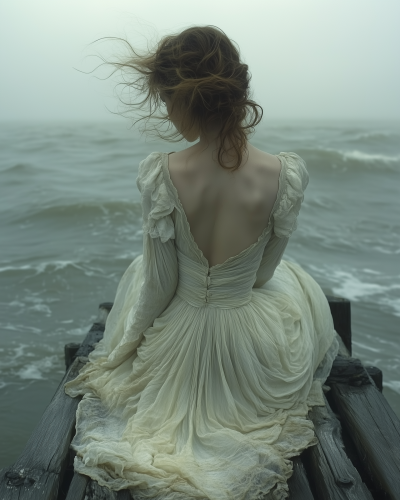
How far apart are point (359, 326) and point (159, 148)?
12.0 m

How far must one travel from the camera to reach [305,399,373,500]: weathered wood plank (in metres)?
1.79

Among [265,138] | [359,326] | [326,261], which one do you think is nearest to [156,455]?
[359,326]

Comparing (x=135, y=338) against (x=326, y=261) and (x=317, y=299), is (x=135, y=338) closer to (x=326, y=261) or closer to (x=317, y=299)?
(x=317, y=299)

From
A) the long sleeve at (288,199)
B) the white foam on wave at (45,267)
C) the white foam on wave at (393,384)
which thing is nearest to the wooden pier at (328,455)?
the long sleeve at (288,199)

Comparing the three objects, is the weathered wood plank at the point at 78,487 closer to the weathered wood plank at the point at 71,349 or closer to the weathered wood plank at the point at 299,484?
the weathered wood plank at the point at 299,484

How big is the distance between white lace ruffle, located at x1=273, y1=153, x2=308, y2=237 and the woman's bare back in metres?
0.04

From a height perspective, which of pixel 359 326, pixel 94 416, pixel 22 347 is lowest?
pixel 22 347

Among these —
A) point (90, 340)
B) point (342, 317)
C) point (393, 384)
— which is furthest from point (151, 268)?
point (393, 384)

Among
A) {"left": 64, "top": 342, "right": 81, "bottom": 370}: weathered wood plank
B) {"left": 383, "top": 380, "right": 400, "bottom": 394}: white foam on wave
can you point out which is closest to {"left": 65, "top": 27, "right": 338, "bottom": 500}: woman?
{"left": 64, "top": 342, "right": 81, "bottom": 370}: weathered wood plank

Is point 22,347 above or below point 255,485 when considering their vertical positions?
below

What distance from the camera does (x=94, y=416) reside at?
2123mm

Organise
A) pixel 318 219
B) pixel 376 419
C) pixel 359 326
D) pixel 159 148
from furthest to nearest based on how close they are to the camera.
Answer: pixel 159 148 → pixel 318 219 → pixel 359 326 → pixel 376 419

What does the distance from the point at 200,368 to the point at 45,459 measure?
1.95 feet

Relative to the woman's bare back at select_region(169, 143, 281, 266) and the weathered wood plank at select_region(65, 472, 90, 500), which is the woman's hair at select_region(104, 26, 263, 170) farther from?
the weathered wood plank at select_region(65, 472, 90, 500)
